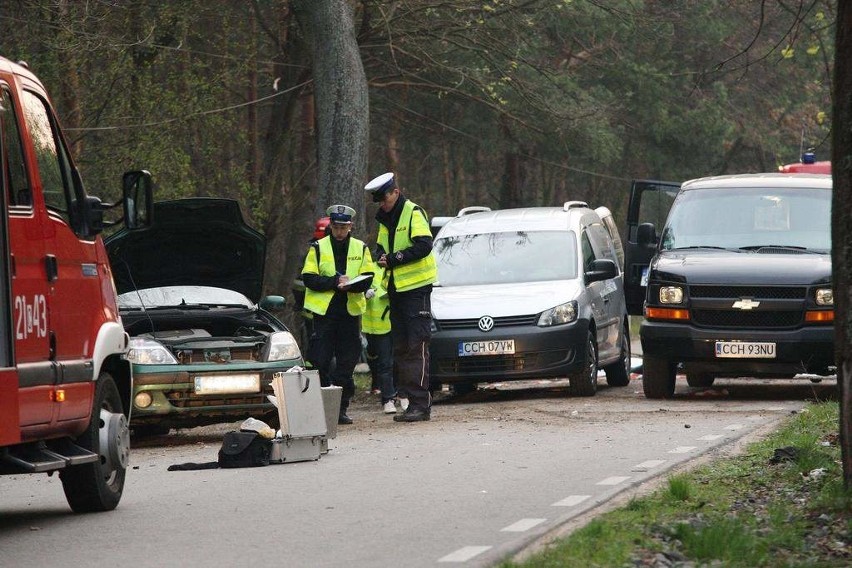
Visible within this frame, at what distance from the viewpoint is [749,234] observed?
57.4 feet

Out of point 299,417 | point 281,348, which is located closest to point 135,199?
point 299,417

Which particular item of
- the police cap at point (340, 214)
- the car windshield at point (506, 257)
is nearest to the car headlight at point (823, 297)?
the car windshield at point (506, 257)

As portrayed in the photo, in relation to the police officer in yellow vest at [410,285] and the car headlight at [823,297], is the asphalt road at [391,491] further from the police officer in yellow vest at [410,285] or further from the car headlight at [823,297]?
the car headlight at [823,297]

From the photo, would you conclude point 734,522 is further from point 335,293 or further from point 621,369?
point 621,369

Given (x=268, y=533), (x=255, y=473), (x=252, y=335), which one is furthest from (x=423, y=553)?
(x=252, y=335)

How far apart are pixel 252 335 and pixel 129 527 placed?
5648 mm

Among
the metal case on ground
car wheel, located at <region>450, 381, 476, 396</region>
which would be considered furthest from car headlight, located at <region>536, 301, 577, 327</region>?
the metal case on ground

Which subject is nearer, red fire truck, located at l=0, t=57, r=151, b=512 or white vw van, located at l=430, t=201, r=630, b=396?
red fire truck, located at l=0, t=57, r=151, b=512

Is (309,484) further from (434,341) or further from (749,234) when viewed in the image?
(749,234)

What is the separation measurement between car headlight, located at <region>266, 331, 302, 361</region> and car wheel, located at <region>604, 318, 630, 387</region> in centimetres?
627

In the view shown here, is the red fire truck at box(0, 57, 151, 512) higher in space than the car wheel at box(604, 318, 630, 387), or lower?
higher

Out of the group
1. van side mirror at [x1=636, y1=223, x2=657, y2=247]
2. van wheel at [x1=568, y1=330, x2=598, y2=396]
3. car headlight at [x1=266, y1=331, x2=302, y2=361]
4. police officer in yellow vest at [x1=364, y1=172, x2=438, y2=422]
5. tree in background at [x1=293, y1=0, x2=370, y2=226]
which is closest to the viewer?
car headlight at [x1=266, y1=331, x2=302, y2=361]

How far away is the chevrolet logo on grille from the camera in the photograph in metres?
16.5

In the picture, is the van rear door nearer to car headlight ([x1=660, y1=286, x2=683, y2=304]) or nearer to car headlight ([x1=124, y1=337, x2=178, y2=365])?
car headlight ([x1=660, y1=286, x2=683, y2=304])
